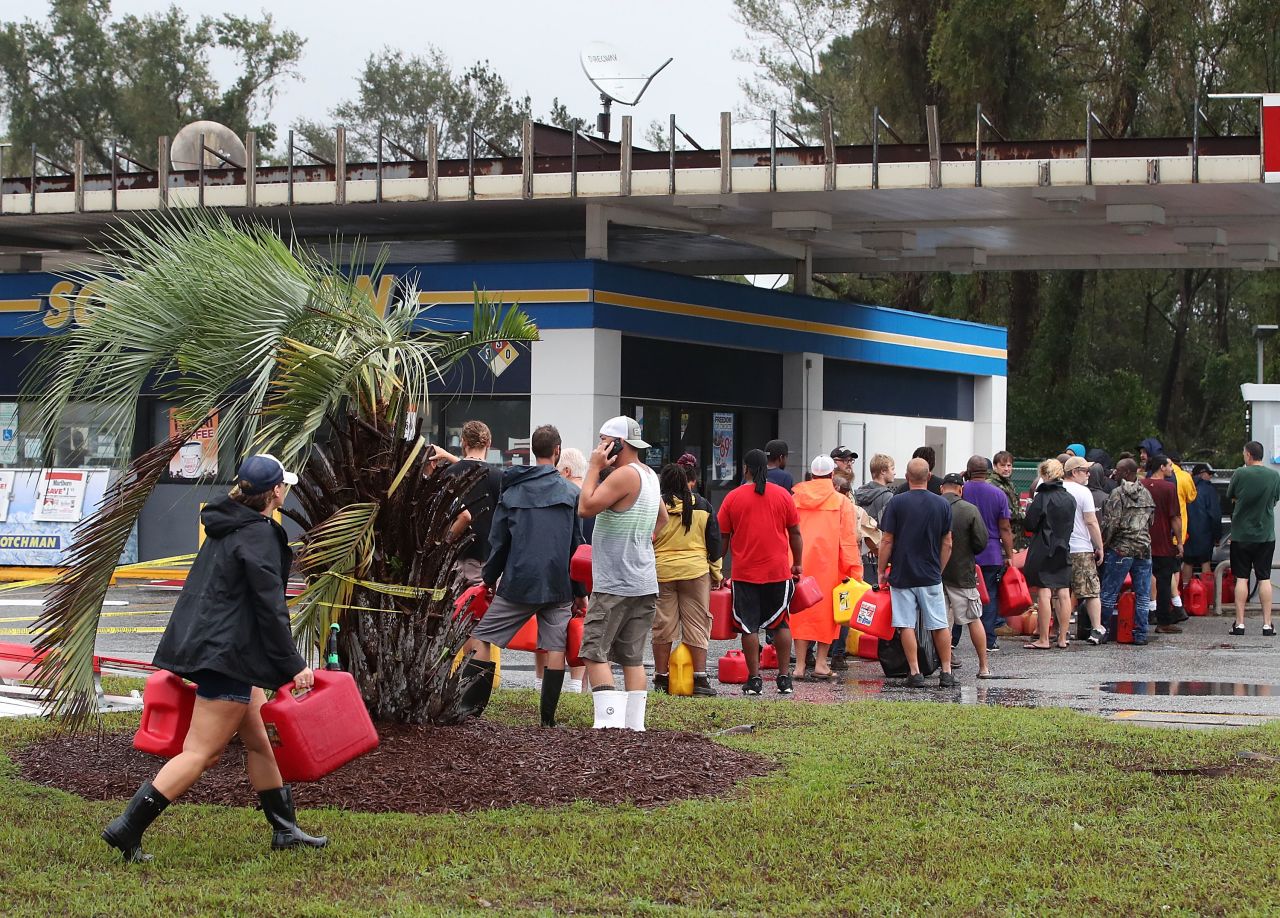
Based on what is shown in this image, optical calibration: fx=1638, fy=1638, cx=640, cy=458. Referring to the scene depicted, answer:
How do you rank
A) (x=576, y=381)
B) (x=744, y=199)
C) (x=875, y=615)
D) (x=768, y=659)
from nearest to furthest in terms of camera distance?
(x=875, y=615), (x=768, y=659), (x=576, y=381), (x=744, y=199)

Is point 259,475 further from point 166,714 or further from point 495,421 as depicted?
point 495,421

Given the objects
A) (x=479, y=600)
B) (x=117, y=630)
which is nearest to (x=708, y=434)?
(x=117, y=630)

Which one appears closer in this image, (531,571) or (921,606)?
(531,571)

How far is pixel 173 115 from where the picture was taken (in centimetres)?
6159

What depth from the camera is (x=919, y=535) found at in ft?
41.8

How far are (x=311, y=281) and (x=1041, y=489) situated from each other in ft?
28.5

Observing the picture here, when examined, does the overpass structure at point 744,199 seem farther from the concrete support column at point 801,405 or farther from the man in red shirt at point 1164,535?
the man in red shirt at point 1164,535

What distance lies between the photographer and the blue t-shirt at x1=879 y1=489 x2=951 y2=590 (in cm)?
1267

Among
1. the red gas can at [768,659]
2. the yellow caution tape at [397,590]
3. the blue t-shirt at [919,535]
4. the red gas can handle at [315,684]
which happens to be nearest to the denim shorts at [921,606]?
the blue t-shirt at [919,535]

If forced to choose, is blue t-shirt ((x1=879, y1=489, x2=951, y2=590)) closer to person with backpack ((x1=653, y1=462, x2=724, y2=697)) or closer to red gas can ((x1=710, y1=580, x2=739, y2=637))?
red gas can ((x1=710, y1=580, x2=739, y2=637))

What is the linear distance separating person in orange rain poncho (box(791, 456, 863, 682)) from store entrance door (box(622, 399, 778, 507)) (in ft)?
29.0

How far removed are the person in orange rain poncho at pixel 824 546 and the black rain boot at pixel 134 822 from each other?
7.54 meters

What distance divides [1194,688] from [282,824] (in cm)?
824

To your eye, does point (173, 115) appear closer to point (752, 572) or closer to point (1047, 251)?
point (1047, 251)
